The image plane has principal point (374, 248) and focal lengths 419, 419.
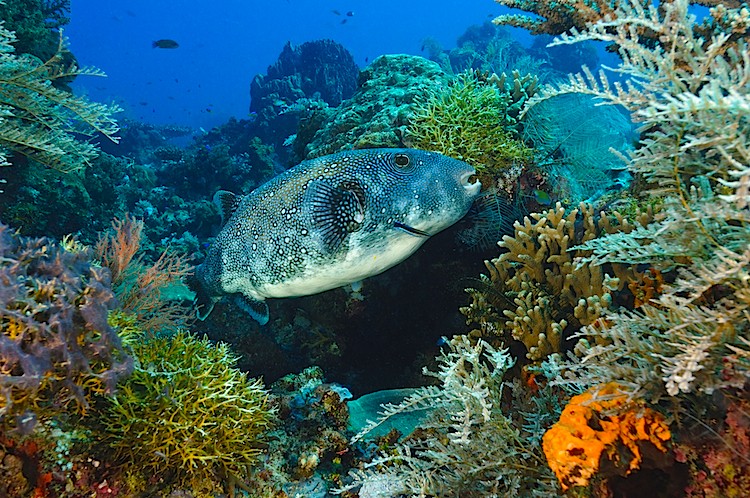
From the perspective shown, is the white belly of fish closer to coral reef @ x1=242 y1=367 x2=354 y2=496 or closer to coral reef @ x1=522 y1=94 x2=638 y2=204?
coral reef @ x1=242 y1=367 x2=354 y2=496

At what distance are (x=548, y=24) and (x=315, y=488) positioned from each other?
5.07 metres

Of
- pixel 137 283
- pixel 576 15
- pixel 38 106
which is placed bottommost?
pixel 137 283

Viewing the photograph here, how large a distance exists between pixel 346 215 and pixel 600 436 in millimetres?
2691

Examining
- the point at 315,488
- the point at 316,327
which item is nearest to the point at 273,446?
the point at 315,488

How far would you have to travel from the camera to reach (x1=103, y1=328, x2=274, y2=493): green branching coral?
279cm

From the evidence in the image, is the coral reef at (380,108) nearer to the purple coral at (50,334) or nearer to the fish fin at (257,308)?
the fish fin at (257,308)

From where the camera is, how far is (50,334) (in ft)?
7.77

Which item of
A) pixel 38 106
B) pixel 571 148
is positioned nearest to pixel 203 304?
pixel 38 106

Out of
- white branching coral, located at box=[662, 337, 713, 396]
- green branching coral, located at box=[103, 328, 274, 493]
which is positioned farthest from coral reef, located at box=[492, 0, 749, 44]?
green branching coral, located at box=[103, 328, 274, 493]

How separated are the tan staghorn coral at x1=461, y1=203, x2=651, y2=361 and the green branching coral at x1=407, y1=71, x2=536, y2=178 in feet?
4.22

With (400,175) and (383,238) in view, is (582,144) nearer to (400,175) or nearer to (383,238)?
(400,175)

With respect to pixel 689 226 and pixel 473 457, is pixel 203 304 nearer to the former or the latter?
pixel 473 457

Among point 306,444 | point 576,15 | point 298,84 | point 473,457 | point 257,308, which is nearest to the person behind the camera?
point 473,457

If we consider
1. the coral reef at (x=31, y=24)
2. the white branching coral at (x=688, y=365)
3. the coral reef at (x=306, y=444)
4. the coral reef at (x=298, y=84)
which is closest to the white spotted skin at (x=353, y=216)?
the coral reef at (x=306, y=444)
